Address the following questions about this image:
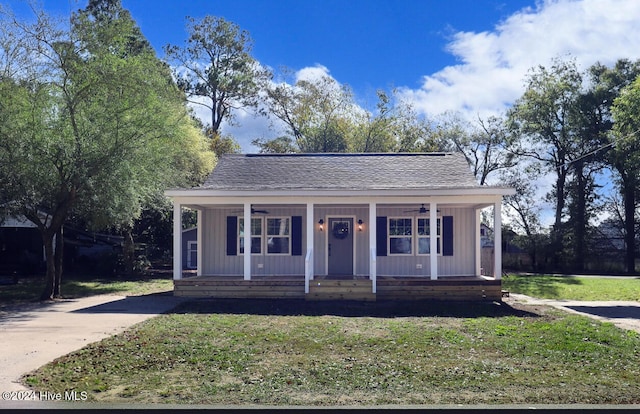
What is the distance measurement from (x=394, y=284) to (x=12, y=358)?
9.32 meters

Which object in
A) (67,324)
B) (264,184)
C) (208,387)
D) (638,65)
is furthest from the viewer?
(638,65)

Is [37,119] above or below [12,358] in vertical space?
above

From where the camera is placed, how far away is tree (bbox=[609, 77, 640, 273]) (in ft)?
91.8

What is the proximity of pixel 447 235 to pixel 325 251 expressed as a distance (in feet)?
11.9

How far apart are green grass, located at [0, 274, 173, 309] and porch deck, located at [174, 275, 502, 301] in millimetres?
3120

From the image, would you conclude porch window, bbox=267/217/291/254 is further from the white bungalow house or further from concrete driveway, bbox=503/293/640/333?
concrete driveway, bbox=503/293/640/333

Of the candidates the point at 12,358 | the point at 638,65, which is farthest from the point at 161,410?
the point at 638,65

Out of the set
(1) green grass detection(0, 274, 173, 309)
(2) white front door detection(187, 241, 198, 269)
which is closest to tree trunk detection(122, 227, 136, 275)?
(1) green grass detection(0, 274, 173, 309)

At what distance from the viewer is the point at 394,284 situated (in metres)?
14.6

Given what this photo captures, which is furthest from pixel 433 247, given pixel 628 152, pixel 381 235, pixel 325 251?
pixel 628 152

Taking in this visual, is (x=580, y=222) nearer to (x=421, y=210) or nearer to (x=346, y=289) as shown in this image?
(x=421, y=210)

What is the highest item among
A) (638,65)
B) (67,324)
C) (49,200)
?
(638,65)

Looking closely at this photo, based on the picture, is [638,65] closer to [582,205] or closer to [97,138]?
[582,205]

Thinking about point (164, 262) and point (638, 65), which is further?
point (638, 65)
